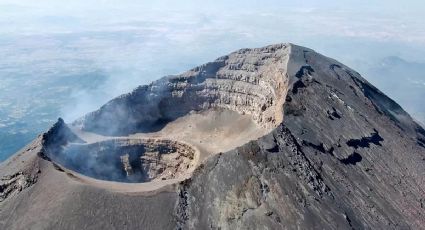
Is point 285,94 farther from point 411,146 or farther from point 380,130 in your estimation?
point 411,146

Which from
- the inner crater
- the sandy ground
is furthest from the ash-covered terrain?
the sandy ground

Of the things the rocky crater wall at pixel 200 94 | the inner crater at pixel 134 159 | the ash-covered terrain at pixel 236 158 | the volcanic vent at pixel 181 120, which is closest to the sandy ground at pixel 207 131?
the volcanic vent at pixel 181 120

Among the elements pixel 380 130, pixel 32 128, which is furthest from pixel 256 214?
pixel 32 128

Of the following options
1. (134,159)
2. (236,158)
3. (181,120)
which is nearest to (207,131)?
(181,120)

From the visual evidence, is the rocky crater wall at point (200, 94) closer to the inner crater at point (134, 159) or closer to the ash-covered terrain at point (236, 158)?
the ash-covered terrain at point (236, 158)

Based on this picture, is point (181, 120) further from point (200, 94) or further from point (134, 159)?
point (134, 159)
